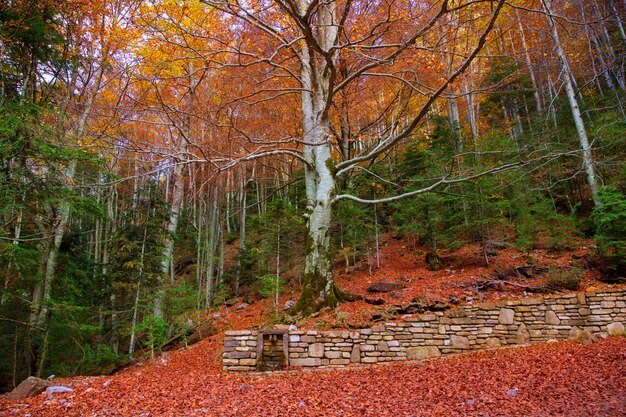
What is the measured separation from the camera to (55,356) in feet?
25.3

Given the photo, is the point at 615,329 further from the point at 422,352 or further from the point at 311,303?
the point at 311,303

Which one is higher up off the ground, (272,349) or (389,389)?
(272,349)

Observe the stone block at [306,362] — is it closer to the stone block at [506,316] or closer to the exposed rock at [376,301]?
the exposed rock at [376,301]

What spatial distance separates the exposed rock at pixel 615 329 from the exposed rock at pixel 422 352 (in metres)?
3.07

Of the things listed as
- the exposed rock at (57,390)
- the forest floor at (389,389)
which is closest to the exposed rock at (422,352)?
the forest floor at (389,389)

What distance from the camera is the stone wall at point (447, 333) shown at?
5.81 metres

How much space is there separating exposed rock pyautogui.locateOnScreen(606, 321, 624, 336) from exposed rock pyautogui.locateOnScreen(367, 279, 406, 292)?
4179 millimetres

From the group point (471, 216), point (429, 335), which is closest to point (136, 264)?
point (429, 335)

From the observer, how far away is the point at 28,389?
14.6 feet

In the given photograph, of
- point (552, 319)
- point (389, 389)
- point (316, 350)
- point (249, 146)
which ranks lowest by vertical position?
point (389, 389)

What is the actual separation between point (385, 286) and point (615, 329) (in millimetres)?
4670

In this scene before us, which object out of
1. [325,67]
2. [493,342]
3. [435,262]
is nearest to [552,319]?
[493,342]

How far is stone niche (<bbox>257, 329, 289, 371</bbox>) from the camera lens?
5750mm

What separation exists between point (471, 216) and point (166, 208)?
31.6ft
